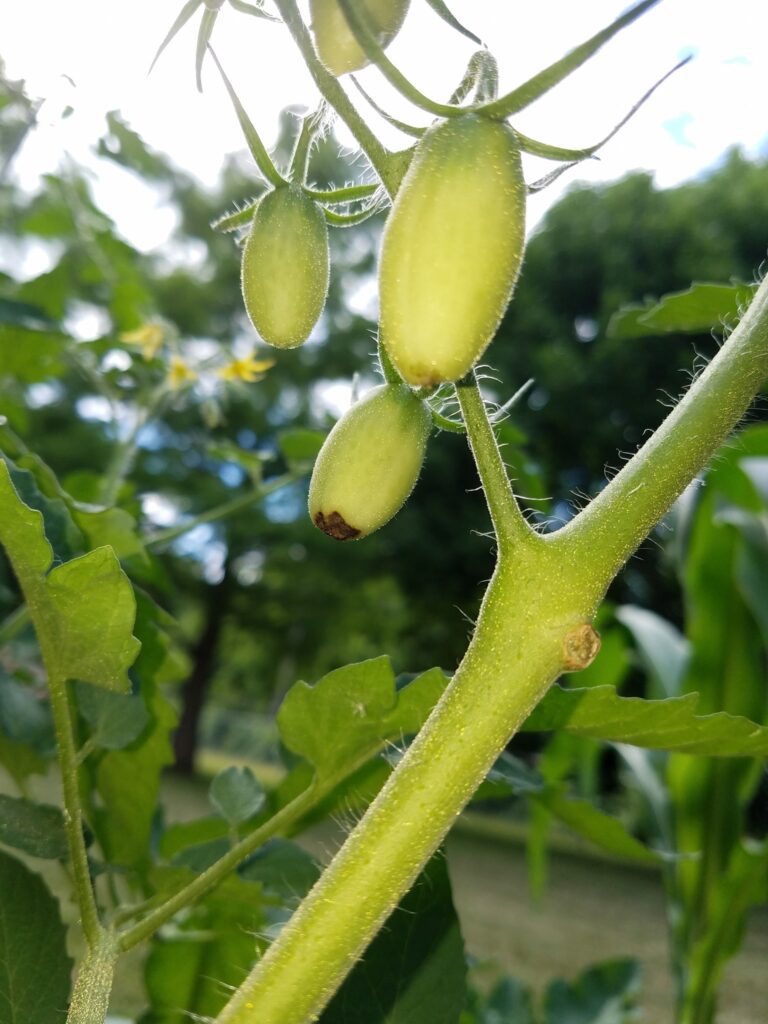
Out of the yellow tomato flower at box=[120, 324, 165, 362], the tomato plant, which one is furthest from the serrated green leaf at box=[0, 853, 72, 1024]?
the yellow tomato flower at box=[120, 324, 165, 362]

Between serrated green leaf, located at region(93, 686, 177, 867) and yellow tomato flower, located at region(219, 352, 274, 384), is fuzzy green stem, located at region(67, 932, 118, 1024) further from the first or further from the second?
yellow tomato flower, located at region(219, 352, 274, 384)

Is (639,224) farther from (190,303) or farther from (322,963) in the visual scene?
(322,963)

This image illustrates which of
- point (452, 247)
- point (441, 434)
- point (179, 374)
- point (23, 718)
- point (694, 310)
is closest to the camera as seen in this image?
point (452, 247)

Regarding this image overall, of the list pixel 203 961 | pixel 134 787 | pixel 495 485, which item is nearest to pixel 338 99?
pixel 495 485

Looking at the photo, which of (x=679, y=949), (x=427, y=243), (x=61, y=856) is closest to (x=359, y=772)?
(x=61, y=856)

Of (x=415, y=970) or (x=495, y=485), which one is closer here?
(x=495, y=485)

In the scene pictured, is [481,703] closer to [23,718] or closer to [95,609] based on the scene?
[95,609]

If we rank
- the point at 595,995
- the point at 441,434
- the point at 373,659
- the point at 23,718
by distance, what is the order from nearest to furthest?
the point at 373,659 → the point at 23,718 → the point at 595,995 → the point at 441,434
